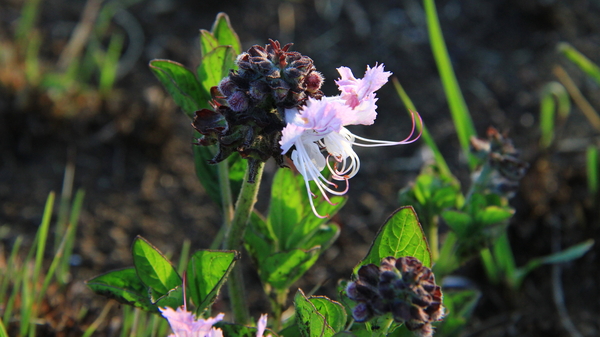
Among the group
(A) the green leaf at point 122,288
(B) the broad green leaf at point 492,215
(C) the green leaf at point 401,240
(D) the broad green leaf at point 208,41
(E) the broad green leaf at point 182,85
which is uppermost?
(D) the broad green leaf at point 208,41

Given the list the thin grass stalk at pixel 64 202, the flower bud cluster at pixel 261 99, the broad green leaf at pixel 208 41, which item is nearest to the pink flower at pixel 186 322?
the flower bud cluster at pixel 261 99

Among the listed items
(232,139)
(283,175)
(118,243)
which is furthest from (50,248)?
(232,139)

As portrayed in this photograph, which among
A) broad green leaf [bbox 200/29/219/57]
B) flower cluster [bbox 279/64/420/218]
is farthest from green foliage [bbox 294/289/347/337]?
broad green leaf [bbox 200/29/219/57]

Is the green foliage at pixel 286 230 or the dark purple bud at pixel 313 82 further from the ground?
the dark purple bud at pixel 313 82

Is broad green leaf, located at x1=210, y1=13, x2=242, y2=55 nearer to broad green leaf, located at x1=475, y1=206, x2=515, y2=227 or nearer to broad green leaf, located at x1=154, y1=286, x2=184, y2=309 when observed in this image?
broad green leaf, located at x1=154, y1=286, x2=184, y2=309

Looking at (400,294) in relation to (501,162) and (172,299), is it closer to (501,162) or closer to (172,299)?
(172,299)

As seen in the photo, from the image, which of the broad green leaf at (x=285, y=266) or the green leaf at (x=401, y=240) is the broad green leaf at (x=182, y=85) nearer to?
the broad green leaf at (x=285, y=266)

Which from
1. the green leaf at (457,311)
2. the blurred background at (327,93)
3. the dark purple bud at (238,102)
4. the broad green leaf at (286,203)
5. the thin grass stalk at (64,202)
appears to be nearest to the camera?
the dark purple bud at (238,102)
